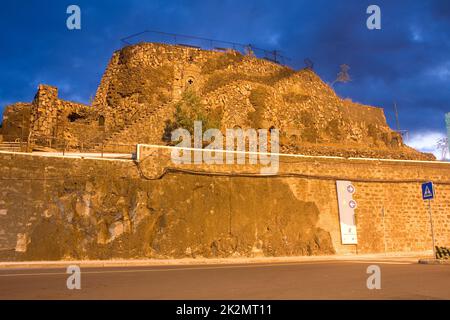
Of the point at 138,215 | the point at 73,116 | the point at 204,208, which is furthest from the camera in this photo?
the point at 73,116

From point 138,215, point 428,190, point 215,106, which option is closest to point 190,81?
point 215,106

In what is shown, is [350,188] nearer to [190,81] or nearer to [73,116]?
[190,81]

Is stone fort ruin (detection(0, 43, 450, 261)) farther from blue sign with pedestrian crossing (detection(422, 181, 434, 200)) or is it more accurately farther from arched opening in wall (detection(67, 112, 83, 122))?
blue sign with pedestrian crossing (detection(422, 181, 434, 200))

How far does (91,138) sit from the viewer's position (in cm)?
3019

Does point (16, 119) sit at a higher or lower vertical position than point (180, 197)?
higher

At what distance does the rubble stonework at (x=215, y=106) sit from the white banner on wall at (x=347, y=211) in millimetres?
8182

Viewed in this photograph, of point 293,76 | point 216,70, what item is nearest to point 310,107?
point 293,76

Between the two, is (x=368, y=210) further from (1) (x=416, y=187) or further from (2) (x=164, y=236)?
(2) (x=164, y=236)

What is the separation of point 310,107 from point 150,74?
1534cm

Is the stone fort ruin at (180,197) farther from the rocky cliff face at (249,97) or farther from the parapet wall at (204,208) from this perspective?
the rocky cliff face at (249,97)

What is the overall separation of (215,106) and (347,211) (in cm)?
1631

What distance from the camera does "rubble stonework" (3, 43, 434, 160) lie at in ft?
98.1

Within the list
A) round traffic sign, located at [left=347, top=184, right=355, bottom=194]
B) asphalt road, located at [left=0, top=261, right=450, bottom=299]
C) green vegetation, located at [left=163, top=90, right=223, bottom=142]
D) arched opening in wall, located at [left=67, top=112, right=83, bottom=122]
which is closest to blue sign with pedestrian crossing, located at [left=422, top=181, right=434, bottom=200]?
asphalt road, located at [left=0, top=261, right=450, bottom=299]

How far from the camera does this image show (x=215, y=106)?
112ft
